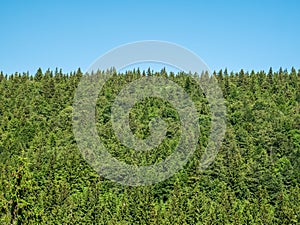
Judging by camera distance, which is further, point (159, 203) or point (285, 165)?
point (285, 165)

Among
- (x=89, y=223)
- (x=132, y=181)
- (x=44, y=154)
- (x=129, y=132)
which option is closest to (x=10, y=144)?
(x=44, y=154)

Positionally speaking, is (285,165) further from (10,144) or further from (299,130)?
(10,144)

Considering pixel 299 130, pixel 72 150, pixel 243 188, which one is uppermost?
pixel 299 130

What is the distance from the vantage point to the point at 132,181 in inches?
3782

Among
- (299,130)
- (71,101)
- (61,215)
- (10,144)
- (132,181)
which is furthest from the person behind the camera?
(71,101)

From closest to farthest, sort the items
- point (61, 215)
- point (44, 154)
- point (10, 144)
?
point (61, 215) → point (44, 154) → point (10, 144)

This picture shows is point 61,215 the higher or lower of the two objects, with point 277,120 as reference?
lower

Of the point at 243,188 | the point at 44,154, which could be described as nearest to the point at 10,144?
the point at 44,154

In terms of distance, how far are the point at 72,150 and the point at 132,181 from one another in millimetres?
18032

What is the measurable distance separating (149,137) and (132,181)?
2685 cm

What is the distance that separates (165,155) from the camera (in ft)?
354

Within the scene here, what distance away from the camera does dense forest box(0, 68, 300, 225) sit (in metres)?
82.1

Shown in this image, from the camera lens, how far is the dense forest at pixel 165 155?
8212 centimetres

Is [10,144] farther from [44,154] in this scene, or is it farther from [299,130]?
[299,130]
